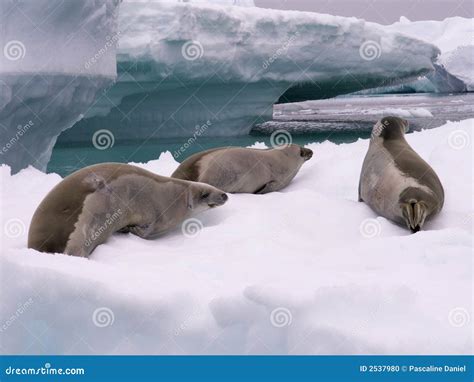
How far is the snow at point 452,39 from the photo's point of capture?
2247cm

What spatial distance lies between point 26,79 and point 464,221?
3.91m

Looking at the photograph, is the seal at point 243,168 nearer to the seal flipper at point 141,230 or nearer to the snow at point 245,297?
the seal flipper at point 141,230

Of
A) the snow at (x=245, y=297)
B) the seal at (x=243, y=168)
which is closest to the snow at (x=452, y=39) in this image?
the seal at (x=243, y=168)

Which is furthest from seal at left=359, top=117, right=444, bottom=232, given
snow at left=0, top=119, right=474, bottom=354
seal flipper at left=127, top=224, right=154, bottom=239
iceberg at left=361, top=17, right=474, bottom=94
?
iceberg at left=361, top=17, right=474, bottom=94

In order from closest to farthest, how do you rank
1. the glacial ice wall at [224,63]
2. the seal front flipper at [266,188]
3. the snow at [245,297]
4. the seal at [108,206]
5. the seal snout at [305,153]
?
the snow at [245,297] < the seal at [108,206] < the seal front flipper at [266,188] < the seal snout at [305,153] < the glacial ice wall at [224,63]

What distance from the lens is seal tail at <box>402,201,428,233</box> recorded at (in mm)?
2547

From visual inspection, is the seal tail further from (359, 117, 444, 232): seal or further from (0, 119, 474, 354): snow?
(0, 119, 474, 354): snow

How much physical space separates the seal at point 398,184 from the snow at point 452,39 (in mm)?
20365

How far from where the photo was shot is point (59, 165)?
31.3 feet

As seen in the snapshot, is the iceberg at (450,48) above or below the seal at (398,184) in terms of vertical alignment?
below

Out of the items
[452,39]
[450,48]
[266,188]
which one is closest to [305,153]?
[266,188]

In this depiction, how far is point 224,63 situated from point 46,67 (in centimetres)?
467

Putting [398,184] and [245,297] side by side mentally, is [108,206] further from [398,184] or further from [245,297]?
[398,184]

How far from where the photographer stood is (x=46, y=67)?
518cm
